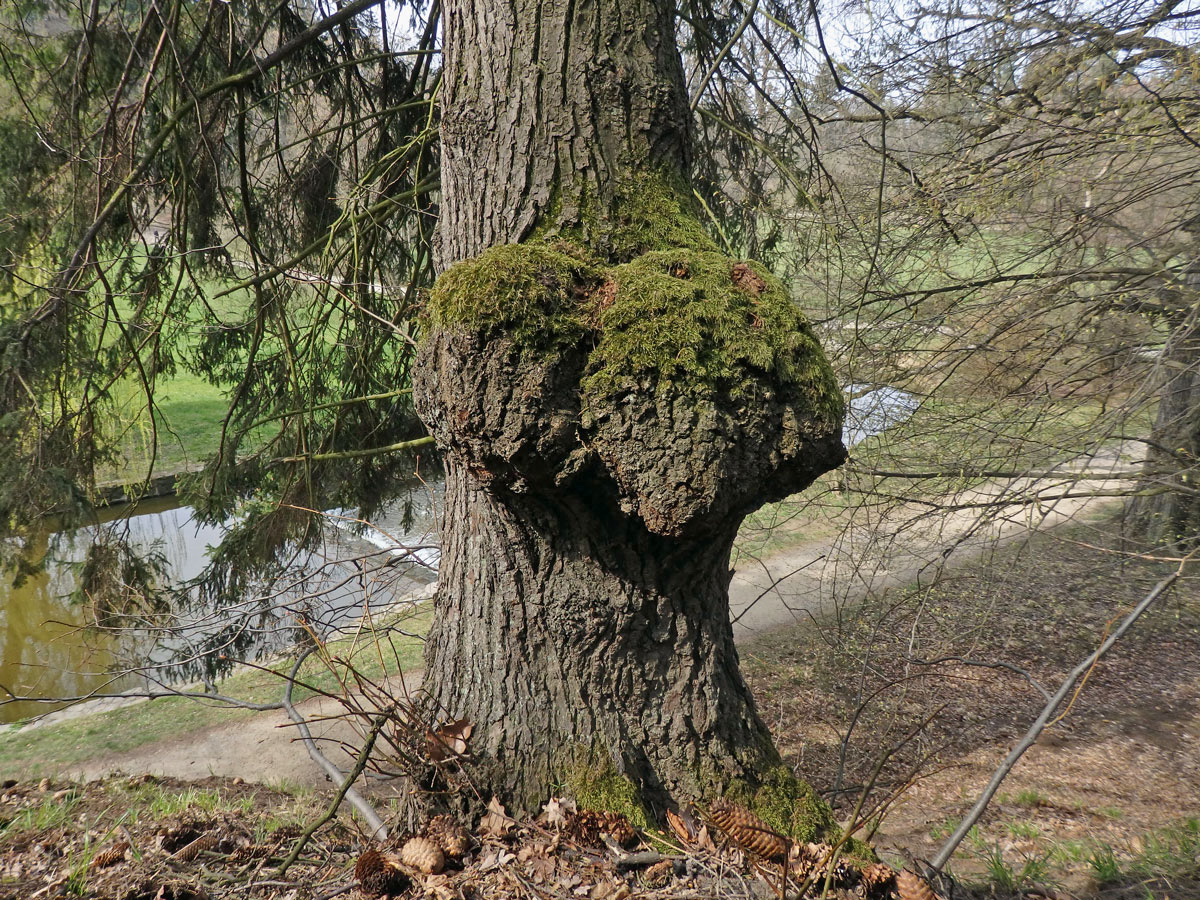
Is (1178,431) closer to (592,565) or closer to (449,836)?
(592,565)

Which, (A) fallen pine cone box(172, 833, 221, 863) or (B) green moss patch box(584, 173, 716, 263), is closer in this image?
(B) green moss patch box(584, 173, 716, 263)

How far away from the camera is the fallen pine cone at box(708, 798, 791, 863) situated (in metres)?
1.90

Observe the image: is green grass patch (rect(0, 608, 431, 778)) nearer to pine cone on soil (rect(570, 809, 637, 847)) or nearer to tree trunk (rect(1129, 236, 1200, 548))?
pine cone on soil (rect(570, 809, 637, 847))

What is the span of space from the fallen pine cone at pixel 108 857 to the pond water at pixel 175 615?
1148mm

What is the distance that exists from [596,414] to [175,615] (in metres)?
3.76

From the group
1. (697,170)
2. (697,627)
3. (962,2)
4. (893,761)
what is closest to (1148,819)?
(893,761)

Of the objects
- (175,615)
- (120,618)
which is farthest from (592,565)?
(120,618)

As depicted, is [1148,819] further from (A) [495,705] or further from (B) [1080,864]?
(A) [495,705]

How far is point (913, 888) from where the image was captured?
71.7 inches

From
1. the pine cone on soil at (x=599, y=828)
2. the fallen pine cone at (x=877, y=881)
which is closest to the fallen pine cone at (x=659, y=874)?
the pine cone on soil at (x=599, y=828)

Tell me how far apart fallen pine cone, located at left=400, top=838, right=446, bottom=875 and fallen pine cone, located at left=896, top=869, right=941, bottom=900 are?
1150 millimetres

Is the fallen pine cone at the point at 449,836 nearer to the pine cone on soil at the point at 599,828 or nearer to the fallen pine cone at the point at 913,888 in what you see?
the pine cone on soil at the point at 599,828

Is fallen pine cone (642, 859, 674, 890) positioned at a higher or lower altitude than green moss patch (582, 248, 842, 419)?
lower

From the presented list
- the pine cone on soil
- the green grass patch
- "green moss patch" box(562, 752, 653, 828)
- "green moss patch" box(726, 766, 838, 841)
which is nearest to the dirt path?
the green grass patch
